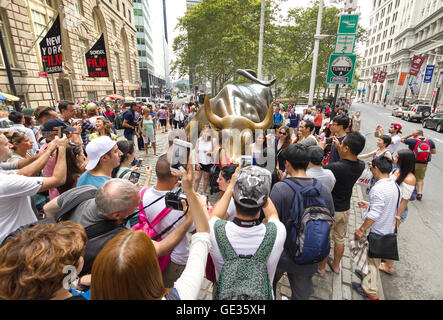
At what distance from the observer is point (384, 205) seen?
2.83 meters

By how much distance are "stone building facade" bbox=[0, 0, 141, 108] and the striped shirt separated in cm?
1480

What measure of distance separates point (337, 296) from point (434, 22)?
61.8 meters

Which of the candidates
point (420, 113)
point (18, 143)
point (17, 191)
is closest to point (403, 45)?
point (420, 113)

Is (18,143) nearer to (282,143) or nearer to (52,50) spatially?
(282,143)

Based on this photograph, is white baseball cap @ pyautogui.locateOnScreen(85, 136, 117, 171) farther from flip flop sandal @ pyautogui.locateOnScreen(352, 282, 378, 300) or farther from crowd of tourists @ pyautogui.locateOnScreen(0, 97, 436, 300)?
flip flop sandal @ pyautogui.locateOnScreen(352, 282, 378, 300)

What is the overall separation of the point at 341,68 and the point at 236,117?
5.17 meters

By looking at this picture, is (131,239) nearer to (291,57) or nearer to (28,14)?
(28,14)

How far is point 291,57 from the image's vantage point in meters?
33.6

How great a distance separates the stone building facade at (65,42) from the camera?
1393 cm

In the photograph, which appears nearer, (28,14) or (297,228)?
(297,228)

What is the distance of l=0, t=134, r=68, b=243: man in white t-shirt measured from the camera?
2.03 metres

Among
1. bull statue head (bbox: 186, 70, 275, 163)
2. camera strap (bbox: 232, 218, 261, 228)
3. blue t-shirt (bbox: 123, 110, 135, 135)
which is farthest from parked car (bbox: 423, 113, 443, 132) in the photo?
camera strap (bbox: 232, 218, 261, 228)
